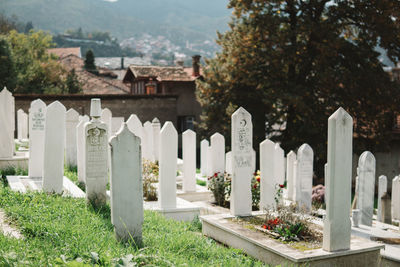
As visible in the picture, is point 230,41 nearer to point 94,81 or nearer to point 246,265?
point 246,265

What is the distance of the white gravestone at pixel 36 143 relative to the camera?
352 inches

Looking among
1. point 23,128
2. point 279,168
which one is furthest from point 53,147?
point 23,128

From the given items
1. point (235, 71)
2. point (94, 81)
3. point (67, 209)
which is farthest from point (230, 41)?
point (94, 81)

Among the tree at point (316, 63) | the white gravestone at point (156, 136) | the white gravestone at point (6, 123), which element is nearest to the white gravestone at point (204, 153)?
the white gravestone at point (156, 136)

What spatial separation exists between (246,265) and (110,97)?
64.8 ft

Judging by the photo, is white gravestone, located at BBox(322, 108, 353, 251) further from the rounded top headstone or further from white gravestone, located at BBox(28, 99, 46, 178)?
white gravestone, located at BBox(28, 99, 46, 178)

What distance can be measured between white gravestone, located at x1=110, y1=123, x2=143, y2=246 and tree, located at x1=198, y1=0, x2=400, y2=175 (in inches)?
514

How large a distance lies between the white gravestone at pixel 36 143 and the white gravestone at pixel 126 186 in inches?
177

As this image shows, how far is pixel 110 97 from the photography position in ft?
78.0

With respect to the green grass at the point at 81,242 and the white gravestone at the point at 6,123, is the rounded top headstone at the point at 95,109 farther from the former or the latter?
the white gravestone at the point at 6,123

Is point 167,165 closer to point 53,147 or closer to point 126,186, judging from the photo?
point 53,147

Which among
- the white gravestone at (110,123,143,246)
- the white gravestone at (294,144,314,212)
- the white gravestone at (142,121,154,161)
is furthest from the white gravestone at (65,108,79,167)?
the white gravestone at (110,123,143,246)

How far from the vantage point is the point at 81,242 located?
439 cm

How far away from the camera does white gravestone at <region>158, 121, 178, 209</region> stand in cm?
802
